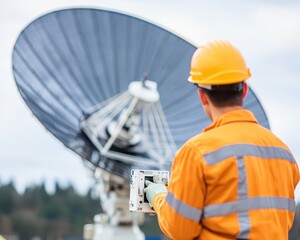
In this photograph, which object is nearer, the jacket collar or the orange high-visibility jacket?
the orange high-visibility jacket

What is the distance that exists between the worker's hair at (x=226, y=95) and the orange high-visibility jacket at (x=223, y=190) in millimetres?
72

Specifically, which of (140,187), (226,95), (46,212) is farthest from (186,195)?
(46,212)

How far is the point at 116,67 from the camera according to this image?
22.9 m

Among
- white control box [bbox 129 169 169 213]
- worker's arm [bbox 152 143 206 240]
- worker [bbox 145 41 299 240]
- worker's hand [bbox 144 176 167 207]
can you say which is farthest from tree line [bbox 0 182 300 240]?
worker's arm [bbox 152 143 206 240]

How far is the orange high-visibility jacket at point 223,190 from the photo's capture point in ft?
16.7

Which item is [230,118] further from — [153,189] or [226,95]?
[153,189]

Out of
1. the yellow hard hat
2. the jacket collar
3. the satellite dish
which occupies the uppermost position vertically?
the satellite dish

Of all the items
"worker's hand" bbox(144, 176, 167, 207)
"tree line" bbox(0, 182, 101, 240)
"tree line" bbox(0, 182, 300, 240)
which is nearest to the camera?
"worker's hand" bbox(144, 176, 167, 207)

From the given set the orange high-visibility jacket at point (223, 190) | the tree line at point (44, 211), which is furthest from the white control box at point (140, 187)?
the tree line at point (44, 211)

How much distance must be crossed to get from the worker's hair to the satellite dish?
14.1 metres

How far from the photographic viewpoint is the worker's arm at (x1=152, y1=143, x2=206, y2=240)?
5.07 metres

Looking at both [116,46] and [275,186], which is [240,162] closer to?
[275,186]

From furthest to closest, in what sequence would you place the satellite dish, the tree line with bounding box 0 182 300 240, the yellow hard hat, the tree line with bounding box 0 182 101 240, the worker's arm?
the tree line with bounding box 0 182 101 240 < the tree line with bounding box 0 182 300 240 < the satellite dish < the yellow hard hat < the worker's arm

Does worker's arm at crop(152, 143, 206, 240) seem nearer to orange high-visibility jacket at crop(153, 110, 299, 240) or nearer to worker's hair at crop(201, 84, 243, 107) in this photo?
orange high-visibility jacket at crop(153, 110, 299, 240)
